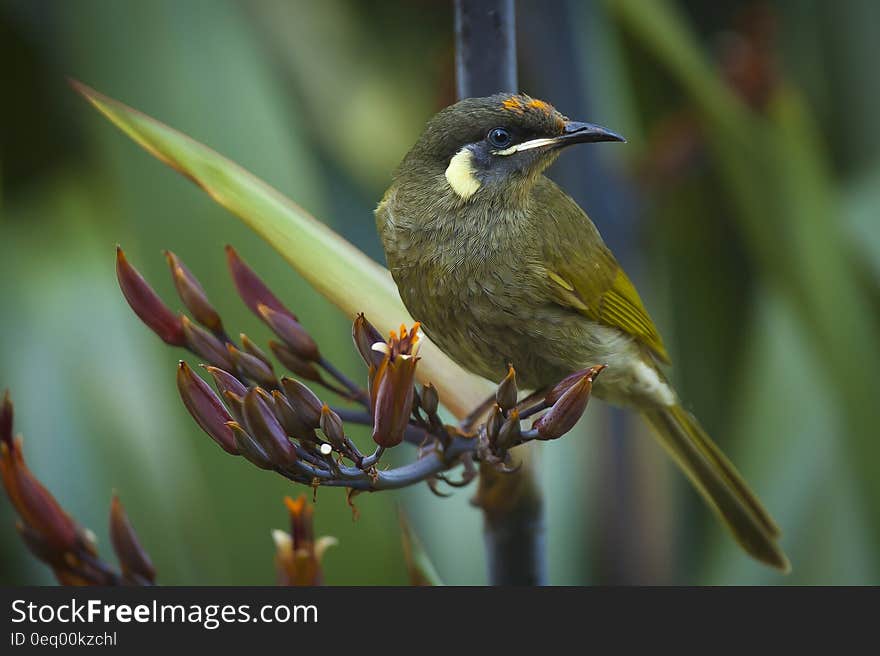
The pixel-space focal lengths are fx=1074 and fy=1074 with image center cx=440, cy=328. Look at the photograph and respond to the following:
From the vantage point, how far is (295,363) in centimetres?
90

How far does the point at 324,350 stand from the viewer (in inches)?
45.6

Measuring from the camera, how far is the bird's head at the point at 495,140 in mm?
919

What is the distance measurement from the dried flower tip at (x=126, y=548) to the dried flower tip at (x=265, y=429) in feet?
0.94

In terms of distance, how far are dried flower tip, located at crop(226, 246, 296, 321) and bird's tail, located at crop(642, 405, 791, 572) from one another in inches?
18.2

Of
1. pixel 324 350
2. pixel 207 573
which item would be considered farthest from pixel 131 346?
pixel 324 350

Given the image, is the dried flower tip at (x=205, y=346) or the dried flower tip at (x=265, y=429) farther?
the dried flower tip at (x=205, y=346)

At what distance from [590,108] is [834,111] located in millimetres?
665

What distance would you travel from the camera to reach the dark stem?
90 centimetres

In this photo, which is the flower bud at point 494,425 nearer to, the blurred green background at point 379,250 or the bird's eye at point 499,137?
the bird's eye at point 499,137

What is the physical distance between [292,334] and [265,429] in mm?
186

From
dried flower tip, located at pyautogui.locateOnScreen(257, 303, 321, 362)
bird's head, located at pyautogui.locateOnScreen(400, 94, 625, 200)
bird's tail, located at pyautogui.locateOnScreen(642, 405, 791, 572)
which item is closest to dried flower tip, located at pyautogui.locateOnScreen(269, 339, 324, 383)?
dried flower tip, located at pyautogui.locateOnScreen(257, 303, 321, 362)

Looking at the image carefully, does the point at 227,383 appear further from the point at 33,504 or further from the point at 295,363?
the point at 33,504

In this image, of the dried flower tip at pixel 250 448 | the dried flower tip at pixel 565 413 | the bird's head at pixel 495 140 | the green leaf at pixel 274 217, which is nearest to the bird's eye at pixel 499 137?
the bird's head at pixel 495 140

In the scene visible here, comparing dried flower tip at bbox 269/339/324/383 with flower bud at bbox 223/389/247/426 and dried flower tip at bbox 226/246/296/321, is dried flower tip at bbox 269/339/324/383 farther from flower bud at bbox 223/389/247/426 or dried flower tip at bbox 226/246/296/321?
flower bud at bbox 223/389/247/426
